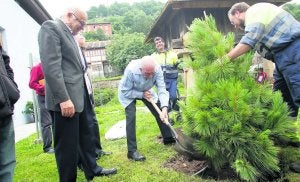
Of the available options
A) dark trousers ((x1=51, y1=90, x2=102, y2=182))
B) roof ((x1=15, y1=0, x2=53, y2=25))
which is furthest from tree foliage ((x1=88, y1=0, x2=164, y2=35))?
dark trousers ((x1=51, y1=90, x2=102, y2=182))

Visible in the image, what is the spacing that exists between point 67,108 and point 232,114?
1.47 m

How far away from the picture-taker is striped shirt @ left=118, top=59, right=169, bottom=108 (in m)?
4.30

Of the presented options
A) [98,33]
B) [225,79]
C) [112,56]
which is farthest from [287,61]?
[98,33]

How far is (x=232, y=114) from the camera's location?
273cm

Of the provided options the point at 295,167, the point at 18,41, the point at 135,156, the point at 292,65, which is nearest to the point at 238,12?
the point at 292,65

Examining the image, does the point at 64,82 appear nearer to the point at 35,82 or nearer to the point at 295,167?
the point at 35,82

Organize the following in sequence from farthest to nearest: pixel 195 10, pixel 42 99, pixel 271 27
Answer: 1. pixel 195 10
2. pixel 42 99
3. pixel 271 27

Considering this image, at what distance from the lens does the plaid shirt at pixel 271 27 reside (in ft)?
10.0

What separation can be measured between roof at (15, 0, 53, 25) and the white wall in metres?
0.49

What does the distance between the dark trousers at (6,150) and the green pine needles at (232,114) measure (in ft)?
5.20

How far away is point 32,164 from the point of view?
14.9ft

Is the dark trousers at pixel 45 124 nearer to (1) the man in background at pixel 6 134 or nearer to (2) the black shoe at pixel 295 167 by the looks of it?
(1) the man in background at pixel 6 134

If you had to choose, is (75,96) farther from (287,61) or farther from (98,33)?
(98,33)

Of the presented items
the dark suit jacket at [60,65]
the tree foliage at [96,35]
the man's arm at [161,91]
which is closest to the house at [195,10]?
the man's arm at [161,91]
